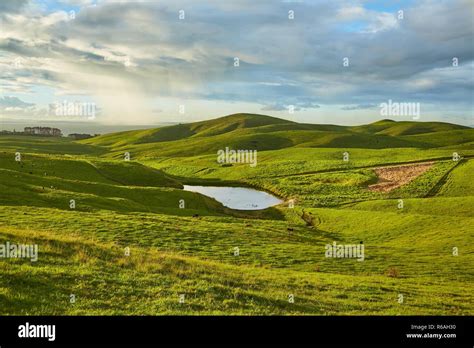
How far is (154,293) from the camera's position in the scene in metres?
19.7

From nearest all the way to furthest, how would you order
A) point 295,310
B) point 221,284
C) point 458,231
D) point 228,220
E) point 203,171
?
1. point 295,310
2. point 221,284
3. point 458,231
4. point 228,220
5. point 203,171

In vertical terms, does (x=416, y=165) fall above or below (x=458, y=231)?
above

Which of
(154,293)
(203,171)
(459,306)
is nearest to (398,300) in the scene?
(459,306)

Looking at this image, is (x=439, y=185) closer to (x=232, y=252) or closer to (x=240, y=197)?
(x=240, y=197)

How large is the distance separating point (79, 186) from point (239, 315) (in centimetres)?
6396

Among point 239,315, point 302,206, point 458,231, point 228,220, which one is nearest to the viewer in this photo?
point 239,315

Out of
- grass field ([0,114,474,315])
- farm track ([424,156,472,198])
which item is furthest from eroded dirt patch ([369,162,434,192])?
farm track ([424,156,472,198])

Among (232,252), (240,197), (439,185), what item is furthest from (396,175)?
(232,252)

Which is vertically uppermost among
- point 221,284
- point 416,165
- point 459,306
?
point 416,165

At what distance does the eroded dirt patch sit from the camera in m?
92.3

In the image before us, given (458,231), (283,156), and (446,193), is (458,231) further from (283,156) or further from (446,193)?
(283,156)

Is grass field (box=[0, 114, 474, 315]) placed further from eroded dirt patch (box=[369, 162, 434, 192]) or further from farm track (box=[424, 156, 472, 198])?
eroded dirt patch (box=[369, 162, 434, 192])

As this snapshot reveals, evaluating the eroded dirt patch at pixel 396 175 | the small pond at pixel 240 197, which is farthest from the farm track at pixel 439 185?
the small pond at pixel 240 197

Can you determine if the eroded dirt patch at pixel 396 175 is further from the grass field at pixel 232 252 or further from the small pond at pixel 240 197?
the small pond at pixel 240 197
